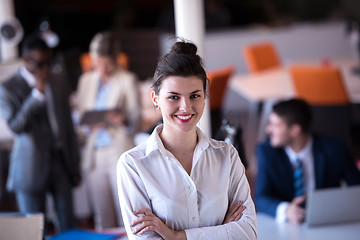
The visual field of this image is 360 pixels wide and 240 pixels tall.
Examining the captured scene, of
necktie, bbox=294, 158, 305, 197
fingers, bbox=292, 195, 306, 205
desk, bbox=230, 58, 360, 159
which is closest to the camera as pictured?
fingers, bbox=292, 195, 306, 205

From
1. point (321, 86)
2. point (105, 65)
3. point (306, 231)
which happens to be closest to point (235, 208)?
point (306, 231)

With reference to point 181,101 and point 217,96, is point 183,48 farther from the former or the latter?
point 217,96

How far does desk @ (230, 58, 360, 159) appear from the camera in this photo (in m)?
5.40

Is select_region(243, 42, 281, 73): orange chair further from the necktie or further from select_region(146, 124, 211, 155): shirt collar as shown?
select_region(146, 124, 211, 155): shirt collar

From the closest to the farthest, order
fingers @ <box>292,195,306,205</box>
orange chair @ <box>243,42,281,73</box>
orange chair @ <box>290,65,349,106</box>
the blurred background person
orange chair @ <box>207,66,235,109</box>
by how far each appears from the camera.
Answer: fingers @ <box>292,195,306,205</box> → the blurred background person → orange chair @ <box>290,65,349,106</box> → orange chair @ <box>207,66,235,109</box> → orange chair @ <box>243,42,281,73</box>

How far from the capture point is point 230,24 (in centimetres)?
892

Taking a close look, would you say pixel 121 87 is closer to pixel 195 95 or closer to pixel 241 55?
pixel 195 95

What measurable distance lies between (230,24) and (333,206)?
21.4 feet

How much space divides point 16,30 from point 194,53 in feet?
11.0

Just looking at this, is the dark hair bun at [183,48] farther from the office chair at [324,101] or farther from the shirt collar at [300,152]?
the office chair at [324,101]

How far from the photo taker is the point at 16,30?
4.96 metres

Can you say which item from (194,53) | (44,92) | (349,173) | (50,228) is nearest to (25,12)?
(50,228)

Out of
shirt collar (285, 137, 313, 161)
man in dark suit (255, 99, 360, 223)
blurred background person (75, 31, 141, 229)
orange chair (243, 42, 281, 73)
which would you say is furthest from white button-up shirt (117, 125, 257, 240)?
orange chair (243, 42, 281, 73)

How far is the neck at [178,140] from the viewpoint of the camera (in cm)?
198
